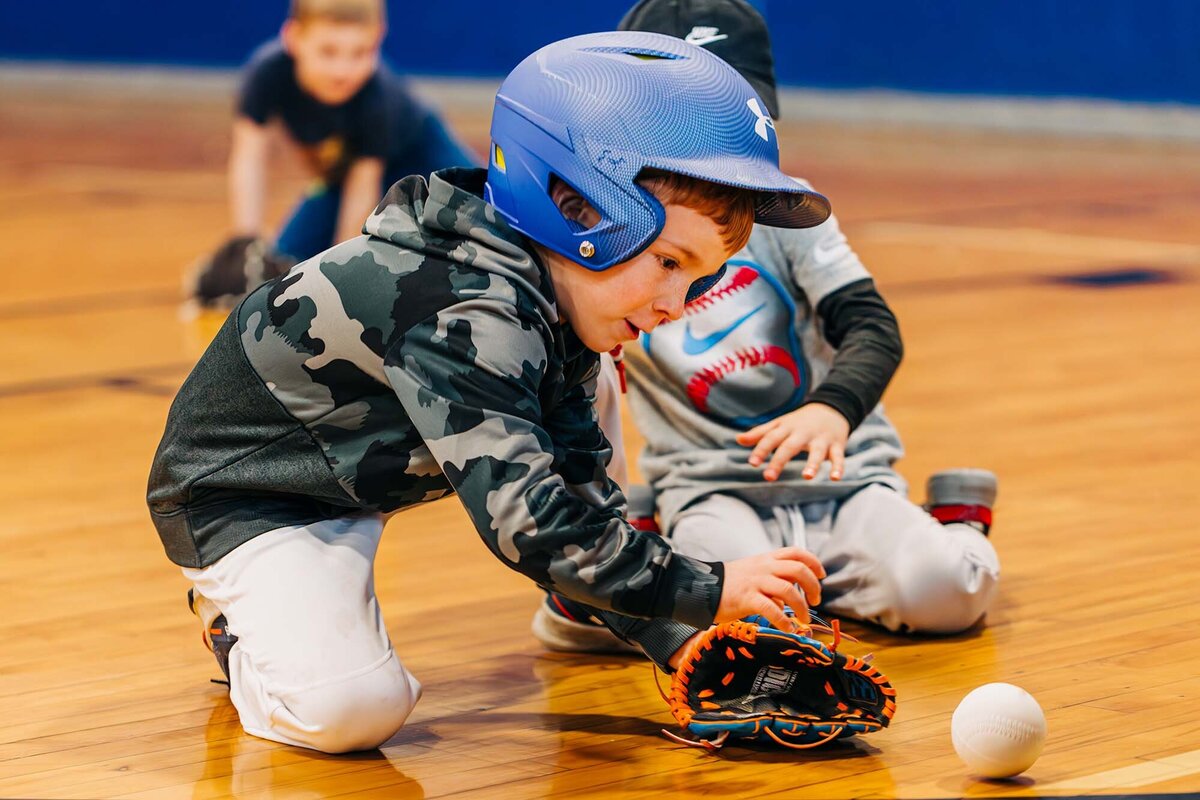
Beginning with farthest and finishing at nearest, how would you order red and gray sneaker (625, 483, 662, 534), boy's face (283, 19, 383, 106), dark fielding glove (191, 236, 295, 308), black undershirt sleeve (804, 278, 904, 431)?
1. boy's face (283, 19, 383, 106)
2. dark fielding glove (191, 236, 295, 308)
3. red and gray sneaker (625, 483, 662, 534)
4. black undershirt sleeve (804, 278, 904, 431)

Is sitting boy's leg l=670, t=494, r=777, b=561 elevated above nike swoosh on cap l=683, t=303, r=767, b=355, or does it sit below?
below

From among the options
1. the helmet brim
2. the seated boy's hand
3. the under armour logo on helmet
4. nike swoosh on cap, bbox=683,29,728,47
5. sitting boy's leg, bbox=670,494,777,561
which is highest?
nike swoosh on cap, bbox=683,29,728,47

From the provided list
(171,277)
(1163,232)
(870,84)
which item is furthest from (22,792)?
(870,84)

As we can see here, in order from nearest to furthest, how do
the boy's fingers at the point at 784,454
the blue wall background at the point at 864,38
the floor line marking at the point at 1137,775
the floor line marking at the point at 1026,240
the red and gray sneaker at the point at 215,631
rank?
the floor line marking at the point at 1137,775 < the red and gray sneaker at the point at 215,631 < the boy's fingers at the point at 784,454 < the floor line marking at the point at 1026,240 < the blue wall background at the point at 864,38

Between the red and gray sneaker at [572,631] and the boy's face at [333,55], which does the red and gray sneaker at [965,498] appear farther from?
the boy's face at [333,55]

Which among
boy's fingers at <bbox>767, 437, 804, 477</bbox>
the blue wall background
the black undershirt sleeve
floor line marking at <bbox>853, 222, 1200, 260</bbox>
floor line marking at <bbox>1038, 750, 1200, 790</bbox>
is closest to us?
floor line marking at <bbox>1038, 750, 1200, 790</bbox>

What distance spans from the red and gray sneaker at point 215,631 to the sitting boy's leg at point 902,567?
81 cm

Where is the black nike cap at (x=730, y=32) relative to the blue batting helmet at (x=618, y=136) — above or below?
above

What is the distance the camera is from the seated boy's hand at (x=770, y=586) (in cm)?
182

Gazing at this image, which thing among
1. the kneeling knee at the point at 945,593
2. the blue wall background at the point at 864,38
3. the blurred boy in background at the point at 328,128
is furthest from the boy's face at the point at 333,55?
the blue wall background at the point at 864,38

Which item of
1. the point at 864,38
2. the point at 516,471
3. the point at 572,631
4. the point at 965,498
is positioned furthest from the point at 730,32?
the point at 864,38

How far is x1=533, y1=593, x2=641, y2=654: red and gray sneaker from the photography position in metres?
2.31

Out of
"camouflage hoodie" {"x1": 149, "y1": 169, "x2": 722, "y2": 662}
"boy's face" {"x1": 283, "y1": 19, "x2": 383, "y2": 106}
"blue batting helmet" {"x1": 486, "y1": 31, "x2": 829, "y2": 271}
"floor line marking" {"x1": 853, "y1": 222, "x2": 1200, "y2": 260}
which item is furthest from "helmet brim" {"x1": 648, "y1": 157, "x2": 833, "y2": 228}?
"floor line marking" {"x1": 853, "y1": 222, "x2": 1200, "y2": 260}

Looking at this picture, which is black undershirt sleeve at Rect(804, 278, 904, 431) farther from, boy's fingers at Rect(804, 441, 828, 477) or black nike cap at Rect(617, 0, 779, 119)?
black nike cap at Rect(617, 0, 779, 119)
